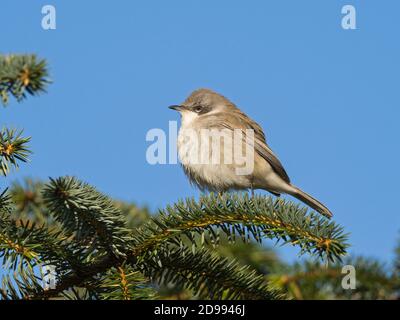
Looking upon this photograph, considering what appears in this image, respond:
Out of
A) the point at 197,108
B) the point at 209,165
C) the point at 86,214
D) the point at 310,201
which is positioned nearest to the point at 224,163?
the point at 209,165

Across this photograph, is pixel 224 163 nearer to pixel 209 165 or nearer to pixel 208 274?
pixel 209 165

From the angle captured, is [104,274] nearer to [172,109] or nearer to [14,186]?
[14,186]

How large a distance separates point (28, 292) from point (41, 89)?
1.27 m

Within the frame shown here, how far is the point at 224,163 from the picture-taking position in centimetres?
744

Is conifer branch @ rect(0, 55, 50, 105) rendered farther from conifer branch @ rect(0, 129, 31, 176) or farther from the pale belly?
the pale belly

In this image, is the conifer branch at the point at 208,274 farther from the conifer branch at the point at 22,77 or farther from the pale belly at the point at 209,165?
the pale belly at the point at 209,165

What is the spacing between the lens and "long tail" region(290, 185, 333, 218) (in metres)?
7.50

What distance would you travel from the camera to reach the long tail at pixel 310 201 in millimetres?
7498

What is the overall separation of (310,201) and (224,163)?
48.5 inches

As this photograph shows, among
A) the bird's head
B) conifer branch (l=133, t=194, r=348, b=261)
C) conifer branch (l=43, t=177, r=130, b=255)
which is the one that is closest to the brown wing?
the bird's head

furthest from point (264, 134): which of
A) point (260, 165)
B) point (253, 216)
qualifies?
point (253, 216)

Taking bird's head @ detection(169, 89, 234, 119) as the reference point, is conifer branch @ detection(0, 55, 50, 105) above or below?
below

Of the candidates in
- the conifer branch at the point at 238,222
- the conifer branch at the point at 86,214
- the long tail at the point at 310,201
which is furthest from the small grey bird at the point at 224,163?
the conifer branch at the point at 86,214
